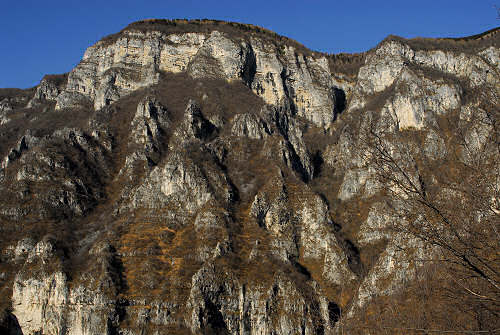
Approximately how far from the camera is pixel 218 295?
287 feet

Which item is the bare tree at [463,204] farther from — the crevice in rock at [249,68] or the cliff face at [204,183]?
the crevice in rock at [249,68]

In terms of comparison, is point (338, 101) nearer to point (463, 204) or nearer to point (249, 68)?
point (249, 68)

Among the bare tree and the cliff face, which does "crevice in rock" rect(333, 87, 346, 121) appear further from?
the bare tree

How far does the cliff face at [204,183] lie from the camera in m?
86.4

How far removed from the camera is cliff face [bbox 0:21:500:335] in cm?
8638

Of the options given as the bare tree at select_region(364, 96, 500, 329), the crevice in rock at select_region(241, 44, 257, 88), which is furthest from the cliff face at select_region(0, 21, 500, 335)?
the bare tree at select_region(364, 96, 500, 329)

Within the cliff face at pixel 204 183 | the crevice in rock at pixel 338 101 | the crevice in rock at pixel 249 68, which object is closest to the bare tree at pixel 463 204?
the cliff face at pixel 204 183

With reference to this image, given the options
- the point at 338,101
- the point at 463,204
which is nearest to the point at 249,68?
the point at 338,101

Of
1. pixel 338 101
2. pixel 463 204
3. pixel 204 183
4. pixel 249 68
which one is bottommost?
pixel 463 204

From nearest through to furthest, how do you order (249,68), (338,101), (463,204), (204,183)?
1. (463,204)
2. (204,183)
3. (249,68)
4. (338,101)

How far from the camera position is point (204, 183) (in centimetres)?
10694

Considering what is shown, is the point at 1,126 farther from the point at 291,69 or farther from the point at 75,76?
the point at 291,69

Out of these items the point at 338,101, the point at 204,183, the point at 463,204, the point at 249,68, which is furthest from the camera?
the point at 338,101

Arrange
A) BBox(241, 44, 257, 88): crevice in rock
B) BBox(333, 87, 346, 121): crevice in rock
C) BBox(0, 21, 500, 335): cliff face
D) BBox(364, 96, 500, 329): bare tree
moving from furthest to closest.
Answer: BBox(333, 87, 346, 121): crevice in rock, BBox(241, 44, 257, 88): crevice in rock, BBox(0, 21, 500, 335): cliff face, BBox(364, 96, 500, 329): bare tree
